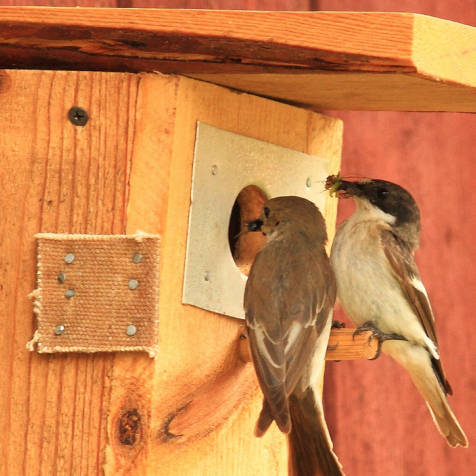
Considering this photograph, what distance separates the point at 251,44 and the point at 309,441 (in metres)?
0.99

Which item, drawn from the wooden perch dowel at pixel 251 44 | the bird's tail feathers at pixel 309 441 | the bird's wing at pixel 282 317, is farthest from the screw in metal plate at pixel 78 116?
the bird's tail feathers at pixel 309 441

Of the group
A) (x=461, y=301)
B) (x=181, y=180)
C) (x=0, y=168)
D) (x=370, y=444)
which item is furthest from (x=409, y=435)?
(x=0, y=168)

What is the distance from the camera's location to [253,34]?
9.93ft

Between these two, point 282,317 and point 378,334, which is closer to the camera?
point 282,317

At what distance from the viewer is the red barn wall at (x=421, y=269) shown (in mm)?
4105

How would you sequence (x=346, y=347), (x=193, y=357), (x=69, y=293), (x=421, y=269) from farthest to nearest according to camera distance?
1. (x=421, y=269)
2. (x=346, y=347)
3. (x=193, y=357)
4. (x=69, y=293)

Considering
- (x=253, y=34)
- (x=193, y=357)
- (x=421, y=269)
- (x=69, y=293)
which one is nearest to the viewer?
(x=253, y=34)

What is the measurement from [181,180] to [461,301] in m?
1.25

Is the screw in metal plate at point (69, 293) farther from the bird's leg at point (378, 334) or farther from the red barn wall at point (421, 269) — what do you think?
the red barn wall at point (421, 269)

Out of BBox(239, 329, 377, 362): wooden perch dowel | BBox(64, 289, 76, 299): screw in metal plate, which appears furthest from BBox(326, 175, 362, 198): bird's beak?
BBox(64, 289, 76, 299): screw in metal plate

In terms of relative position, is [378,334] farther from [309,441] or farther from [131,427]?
[131,427]

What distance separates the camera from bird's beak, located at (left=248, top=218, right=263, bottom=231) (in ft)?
12.5

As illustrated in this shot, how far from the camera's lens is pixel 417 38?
2992 millimetres

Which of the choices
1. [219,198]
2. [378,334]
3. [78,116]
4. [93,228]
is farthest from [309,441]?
[78,116]
